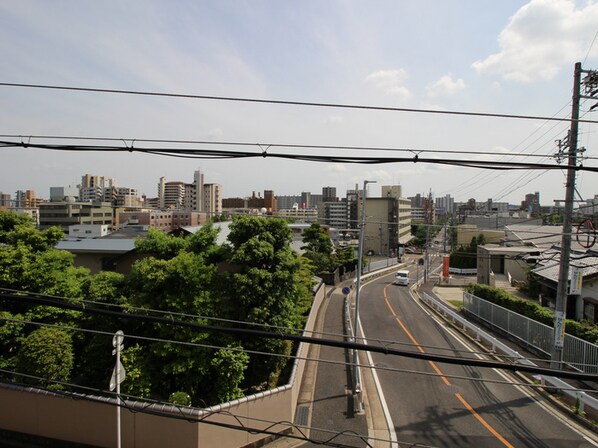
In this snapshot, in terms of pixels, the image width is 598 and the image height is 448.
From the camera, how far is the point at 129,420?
925 cm

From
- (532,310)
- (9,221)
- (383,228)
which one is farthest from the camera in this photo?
(383,228)

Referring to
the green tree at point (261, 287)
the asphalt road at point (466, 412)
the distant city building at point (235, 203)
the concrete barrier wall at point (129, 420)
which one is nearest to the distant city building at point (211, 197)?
the distant city building at point (235, 203)

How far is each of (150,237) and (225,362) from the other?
5864 mm

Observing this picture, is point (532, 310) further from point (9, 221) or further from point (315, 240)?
point (315, 240)

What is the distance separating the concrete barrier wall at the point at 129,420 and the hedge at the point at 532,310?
1105 cm

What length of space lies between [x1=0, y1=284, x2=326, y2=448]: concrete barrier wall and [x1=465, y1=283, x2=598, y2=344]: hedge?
11053 millimetres

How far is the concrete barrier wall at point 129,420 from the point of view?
891cm

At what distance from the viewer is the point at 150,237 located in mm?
13820

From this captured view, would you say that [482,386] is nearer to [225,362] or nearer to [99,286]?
[225,362]

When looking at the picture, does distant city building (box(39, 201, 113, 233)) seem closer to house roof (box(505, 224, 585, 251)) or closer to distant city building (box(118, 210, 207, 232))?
distant city building (box(118, 210, 207, 232))

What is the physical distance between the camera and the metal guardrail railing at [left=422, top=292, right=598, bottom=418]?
34.3 feet

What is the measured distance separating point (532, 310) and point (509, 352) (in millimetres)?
3302

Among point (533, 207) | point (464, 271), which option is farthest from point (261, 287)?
point (533, 207)

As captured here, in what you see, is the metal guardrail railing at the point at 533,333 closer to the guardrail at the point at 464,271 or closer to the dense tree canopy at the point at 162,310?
the dense tree canopy at the point at 162,310
